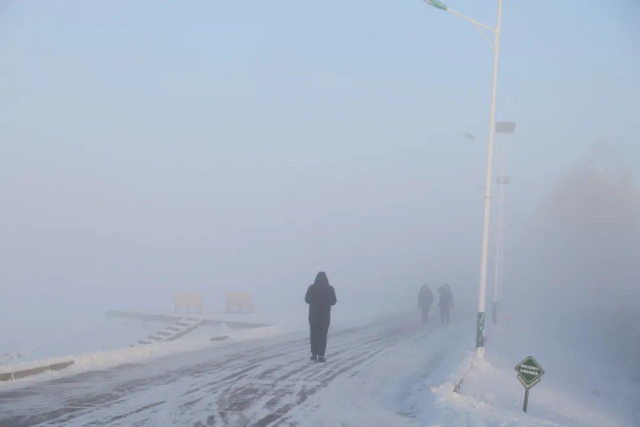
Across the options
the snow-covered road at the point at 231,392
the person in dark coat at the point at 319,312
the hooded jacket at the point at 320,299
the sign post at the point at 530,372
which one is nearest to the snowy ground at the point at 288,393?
the snow-covered road at the point at 231,392

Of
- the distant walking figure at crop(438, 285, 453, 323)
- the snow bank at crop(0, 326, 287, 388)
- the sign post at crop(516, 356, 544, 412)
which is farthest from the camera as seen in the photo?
the distant walking figure at crop(438, 285, 453, 323)

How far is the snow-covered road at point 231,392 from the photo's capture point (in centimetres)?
878

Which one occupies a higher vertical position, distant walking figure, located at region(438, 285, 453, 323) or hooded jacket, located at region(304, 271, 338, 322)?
hooded jacket, located at region(304, 271, 338, 322)

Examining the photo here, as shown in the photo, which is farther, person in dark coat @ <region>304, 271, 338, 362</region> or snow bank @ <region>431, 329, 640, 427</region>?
person in dark coat @ <region>304, 271, 338, 362</region>

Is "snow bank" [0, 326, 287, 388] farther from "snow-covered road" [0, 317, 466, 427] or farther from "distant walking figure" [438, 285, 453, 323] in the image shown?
"distant walking figure" [438, 285, 453, 323]

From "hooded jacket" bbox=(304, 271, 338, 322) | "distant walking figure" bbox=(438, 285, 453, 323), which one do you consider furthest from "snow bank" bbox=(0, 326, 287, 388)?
"distant walking figure" bbox=(438, 285, 453, 323)

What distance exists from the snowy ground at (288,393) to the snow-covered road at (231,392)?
0.02 metres

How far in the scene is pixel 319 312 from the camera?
49.6 ft

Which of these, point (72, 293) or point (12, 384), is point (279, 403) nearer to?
point (12, 384)

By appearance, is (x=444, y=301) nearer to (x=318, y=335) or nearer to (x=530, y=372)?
(x=318, y=335)

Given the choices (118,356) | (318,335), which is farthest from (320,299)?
(118,356)

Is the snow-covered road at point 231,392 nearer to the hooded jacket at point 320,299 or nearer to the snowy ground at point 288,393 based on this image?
the snowy ground at point 288,393

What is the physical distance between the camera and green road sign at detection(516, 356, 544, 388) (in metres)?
10.7

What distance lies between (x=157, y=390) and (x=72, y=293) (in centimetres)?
6500
